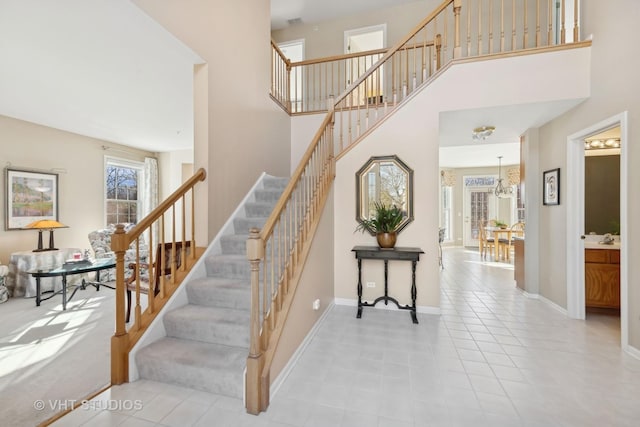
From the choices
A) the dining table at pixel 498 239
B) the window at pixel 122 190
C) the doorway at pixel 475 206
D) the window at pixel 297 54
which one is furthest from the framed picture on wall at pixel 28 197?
the doorway at pixel 475 206

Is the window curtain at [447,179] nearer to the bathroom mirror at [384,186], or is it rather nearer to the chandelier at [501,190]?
the chandelier at [501,190]

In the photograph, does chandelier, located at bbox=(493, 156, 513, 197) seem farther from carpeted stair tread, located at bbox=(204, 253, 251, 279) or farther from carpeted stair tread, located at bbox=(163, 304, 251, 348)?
carpeted stair tread, located at bbox=(163, 304, 251, 348)

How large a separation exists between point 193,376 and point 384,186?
298 cm

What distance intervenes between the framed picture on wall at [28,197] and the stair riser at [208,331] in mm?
4232

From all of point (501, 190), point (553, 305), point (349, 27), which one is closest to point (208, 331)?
point (553, 305)

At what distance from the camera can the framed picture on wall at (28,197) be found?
426 cm

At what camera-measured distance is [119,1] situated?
6.29 feet

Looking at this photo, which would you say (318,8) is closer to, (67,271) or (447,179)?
(67,271)

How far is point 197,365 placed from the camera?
194 cm

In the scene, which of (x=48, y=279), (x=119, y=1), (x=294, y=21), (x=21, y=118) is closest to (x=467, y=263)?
(x=294, y=21)

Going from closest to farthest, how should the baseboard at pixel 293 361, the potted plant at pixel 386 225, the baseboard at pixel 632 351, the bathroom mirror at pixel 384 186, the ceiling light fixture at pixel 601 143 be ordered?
the baseboard at pixel 293 361 < the baseboard at pixel 632 351 < the potted plant at pixel 386 225 < the bathroom mirror at pixel 384 186 < the ceiling light fixture at pixel 601 143

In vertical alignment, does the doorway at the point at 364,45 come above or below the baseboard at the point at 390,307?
above

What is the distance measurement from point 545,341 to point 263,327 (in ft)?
9.39

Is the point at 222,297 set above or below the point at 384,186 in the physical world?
below
